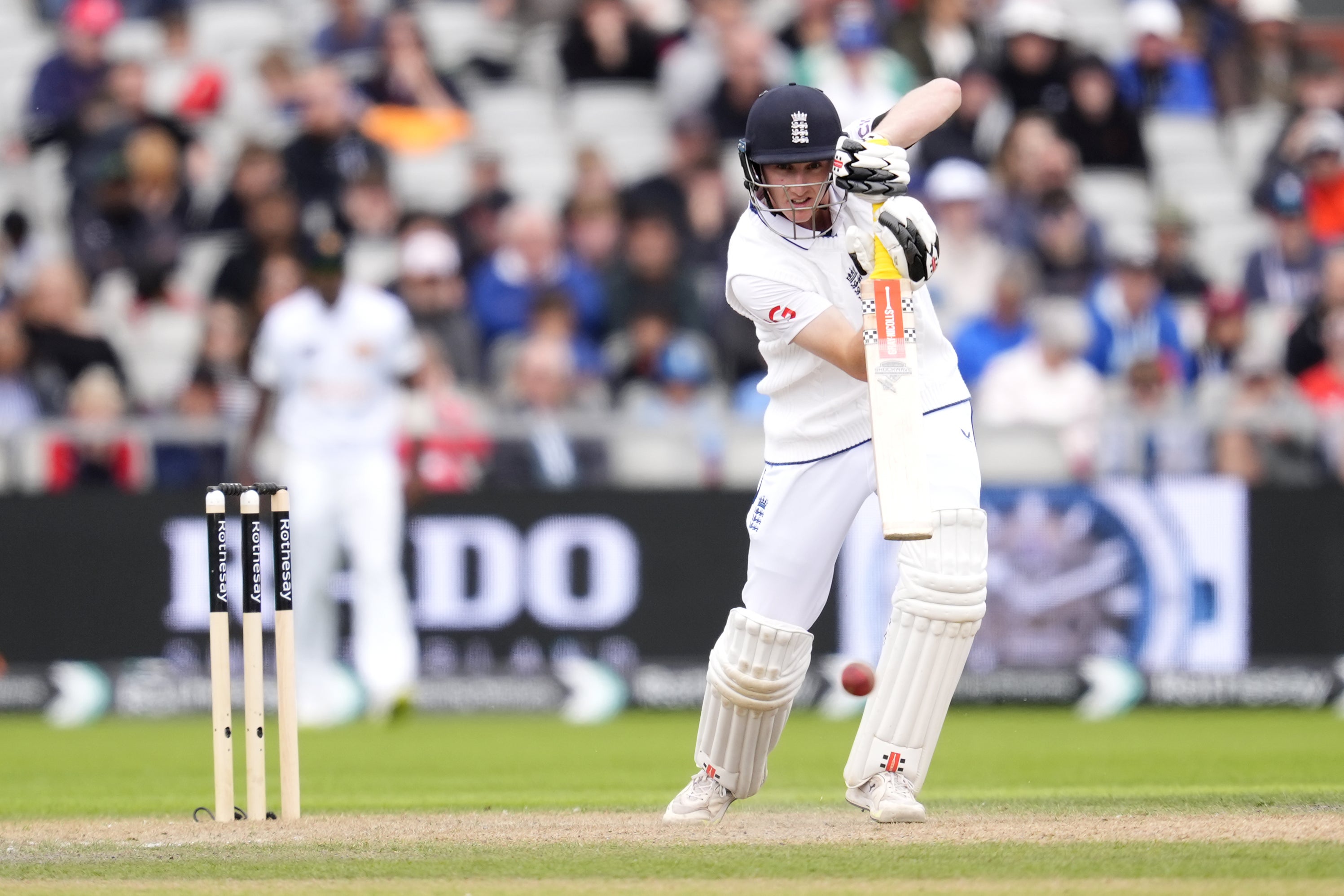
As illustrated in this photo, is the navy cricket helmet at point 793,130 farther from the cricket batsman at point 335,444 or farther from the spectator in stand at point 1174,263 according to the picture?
the spectator in stand at point 1174,263

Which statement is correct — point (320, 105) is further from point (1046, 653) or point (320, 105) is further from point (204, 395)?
point (1046, 653)

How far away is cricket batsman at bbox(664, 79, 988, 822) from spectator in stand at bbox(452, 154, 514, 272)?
7.06 m

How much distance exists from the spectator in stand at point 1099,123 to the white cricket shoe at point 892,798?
8859 millimetres

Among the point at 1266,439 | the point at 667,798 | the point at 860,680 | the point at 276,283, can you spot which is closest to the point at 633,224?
the point at 276,283

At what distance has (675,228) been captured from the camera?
12945 millimetres

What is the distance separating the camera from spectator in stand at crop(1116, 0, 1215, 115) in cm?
1473

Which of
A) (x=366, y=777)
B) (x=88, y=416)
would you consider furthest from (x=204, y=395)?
(x=366, y=777)

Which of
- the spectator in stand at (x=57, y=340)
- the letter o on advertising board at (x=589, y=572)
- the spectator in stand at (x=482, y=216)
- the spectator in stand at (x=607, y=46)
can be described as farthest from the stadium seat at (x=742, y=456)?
the spectator in stand at (x=607, y=46)

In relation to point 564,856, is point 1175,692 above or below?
below

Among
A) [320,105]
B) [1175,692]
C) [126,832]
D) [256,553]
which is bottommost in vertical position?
[1175,692]

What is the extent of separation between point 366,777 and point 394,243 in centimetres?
569

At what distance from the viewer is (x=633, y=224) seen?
1260cm

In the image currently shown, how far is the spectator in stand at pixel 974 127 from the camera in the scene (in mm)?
13461

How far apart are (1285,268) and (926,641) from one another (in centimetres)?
806
